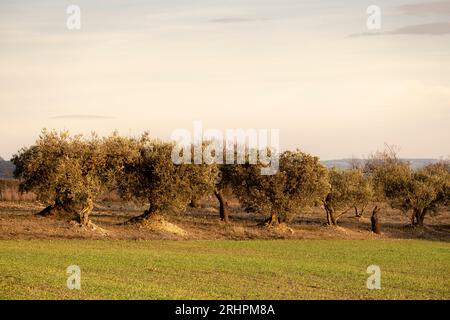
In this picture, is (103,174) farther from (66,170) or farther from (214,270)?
(214,270)

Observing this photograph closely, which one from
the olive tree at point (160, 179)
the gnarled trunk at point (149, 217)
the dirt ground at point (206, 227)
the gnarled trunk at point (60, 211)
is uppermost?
the olive tree at point (160, 179)

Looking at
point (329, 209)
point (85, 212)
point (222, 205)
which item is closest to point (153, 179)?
point (85, 212)

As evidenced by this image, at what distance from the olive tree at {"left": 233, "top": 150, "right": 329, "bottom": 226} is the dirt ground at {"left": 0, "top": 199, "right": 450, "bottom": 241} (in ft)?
6.83

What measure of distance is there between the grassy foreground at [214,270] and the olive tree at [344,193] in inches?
652

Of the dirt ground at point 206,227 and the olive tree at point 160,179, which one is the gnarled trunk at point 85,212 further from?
the olive tree at point 160,179

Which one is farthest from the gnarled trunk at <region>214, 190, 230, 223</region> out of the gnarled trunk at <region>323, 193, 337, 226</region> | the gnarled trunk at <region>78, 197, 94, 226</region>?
the gnarled trunk at <region>78, 197, 94, 226</region>

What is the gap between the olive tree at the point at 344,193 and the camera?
244 ft

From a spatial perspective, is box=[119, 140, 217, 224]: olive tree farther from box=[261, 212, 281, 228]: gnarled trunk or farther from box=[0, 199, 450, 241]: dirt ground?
box=[261, 212, 281, 228]: gnarled trunk

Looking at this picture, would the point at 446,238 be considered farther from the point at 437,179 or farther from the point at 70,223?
the point at 70,223

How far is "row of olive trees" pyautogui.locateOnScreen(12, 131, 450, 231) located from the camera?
57.1 meters

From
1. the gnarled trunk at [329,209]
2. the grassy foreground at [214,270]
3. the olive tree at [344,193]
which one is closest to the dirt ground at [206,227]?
the gnarled trunk at [329,209]

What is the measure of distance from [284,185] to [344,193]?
9.45 meters

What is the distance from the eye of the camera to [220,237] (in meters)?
62.8

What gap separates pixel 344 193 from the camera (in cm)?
7481
